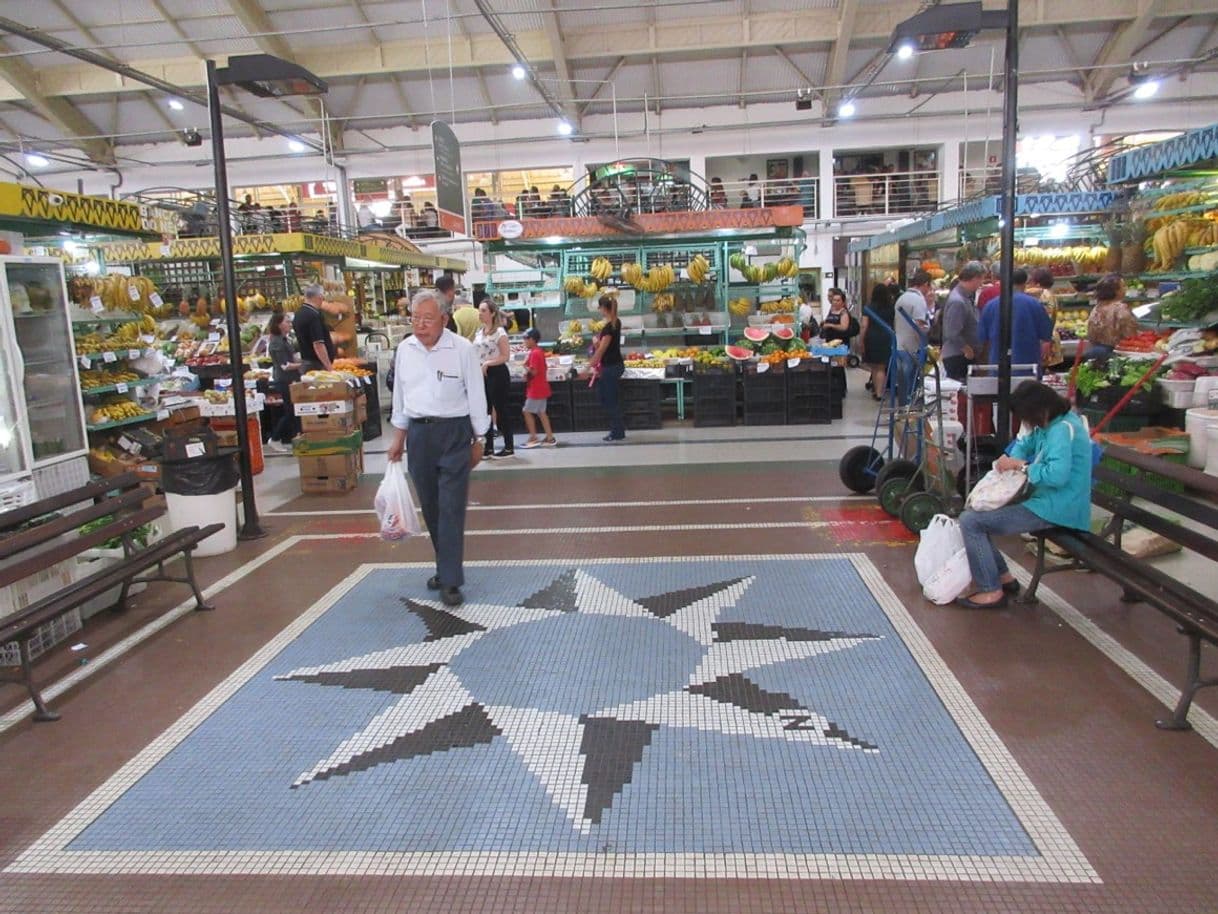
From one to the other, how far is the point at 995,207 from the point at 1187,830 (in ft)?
29.6

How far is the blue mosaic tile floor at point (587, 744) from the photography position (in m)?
2.77

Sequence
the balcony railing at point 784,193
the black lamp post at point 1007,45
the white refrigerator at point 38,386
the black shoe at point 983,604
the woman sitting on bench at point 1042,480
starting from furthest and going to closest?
→ the balcony railing at point 784,193, the white refrigerator at point 38,386, the black lamp post at point 1007,45, the black shoe at point 983,604, the woman sitting on bench at point 1042,480

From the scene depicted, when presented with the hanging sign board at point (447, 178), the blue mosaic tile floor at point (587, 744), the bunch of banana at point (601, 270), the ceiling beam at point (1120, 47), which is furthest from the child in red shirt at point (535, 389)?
the ceiling beam at point (1120, 47)

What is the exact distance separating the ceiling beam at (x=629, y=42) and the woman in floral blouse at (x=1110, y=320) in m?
12.3

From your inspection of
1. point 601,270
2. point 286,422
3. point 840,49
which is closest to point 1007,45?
point 601,270

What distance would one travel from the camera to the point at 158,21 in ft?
59.6

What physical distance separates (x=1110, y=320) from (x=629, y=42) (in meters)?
14.4

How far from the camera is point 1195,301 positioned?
713cm

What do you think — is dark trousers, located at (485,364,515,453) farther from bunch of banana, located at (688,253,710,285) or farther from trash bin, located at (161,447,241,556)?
bunch of banana, located at (688,253,710,285)

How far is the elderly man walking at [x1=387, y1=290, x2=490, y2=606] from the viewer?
15.3 feet

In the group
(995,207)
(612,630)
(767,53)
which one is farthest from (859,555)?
(767,53)

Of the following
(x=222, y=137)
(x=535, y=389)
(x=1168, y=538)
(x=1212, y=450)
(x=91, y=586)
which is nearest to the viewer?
(x=1168, y=538)

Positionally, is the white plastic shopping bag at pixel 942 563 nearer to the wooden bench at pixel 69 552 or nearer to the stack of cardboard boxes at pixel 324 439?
the wooden bench at pixel 69 552

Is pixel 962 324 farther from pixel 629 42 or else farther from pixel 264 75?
pixel 629 42
